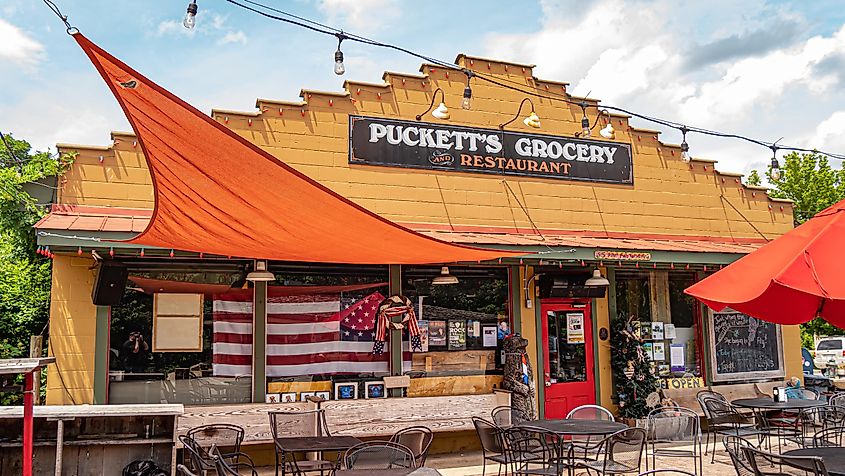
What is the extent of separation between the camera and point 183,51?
300 inches

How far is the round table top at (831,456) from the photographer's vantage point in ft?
15.4

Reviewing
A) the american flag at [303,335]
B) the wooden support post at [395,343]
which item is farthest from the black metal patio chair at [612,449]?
the american flag at [303,335]

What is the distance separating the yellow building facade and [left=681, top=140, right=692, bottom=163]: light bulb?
0.10 metres

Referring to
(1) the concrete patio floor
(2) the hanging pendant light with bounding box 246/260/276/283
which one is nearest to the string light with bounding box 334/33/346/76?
(2) the hanging pendant light with bounding box 246/260/276/283

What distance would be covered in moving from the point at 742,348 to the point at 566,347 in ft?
9.67

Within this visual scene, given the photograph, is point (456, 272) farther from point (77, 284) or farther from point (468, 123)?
point (77, 284)

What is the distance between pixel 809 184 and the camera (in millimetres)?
23344

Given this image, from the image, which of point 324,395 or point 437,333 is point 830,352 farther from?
point 324,395

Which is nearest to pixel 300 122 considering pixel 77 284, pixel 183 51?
pixel 183 51

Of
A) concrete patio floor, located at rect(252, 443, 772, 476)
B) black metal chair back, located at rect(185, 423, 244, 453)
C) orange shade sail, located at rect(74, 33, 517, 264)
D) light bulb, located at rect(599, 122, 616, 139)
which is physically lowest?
concrete patio floor, located at rect(252, 443, 772, 476)

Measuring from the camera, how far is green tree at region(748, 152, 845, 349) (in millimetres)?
22844

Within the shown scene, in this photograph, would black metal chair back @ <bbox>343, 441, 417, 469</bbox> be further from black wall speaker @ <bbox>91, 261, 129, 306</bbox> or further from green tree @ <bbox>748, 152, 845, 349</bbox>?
green tree @ <bbox>748, 152, 845, 349</bbox>

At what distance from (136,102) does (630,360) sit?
7.49 metres

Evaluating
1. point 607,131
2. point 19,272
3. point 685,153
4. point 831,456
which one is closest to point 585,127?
point 607,131
